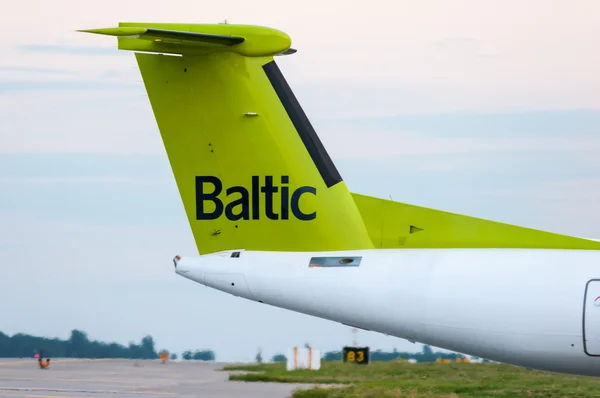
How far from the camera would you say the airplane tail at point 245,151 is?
1162 cm

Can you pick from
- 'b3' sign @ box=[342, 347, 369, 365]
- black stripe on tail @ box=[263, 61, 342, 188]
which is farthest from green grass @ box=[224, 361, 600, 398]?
black stripe on tail @ box=[263, 61, 342, 188]

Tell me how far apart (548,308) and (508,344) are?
2.07 feet

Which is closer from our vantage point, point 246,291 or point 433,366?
point 246,291

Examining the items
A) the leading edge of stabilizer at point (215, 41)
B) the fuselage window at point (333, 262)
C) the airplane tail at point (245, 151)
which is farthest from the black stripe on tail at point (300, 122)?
the fuselage window at point (333, 262)

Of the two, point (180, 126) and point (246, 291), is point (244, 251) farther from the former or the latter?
point (180, 126)

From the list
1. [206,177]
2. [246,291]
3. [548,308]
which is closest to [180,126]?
[206,177]

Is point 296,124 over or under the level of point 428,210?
over

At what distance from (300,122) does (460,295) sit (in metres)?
2.81

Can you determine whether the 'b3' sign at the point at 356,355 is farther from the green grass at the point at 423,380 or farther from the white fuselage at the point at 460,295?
the white fuselage at the point at 460,295

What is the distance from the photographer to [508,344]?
11.1 m

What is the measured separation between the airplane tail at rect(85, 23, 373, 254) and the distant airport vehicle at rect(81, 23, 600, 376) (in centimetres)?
1

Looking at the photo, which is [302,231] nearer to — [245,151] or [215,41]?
[245,151]

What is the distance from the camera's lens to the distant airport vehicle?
11125 mm

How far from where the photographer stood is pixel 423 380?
1850 cm
